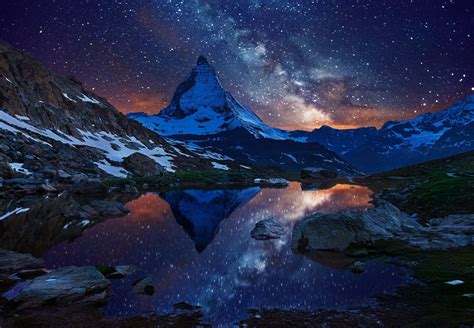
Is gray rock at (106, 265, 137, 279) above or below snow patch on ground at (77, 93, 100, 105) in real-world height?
below

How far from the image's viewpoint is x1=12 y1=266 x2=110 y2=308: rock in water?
12.8 metres

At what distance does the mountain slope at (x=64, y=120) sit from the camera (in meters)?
95.8

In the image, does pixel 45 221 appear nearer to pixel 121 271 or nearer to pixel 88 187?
pixel 121 271

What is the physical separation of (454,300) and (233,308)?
8.60 metres

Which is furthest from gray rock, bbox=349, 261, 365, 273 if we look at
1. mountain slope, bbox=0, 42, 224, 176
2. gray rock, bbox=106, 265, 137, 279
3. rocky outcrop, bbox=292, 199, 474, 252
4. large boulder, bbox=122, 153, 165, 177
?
large boulder, bbox=122, 153, 165, 177

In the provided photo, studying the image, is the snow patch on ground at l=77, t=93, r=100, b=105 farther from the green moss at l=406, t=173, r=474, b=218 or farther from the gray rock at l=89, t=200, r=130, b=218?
the green moss at l=406, t=173, r=474, b=218

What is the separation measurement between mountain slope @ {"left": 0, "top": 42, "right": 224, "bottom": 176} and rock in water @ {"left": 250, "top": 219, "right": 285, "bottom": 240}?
6128 centimetres

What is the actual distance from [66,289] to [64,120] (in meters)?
126

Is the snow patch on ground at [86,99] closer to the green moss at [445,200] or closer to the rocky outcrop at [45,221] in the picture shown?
the rocky outcrop at [45,221]

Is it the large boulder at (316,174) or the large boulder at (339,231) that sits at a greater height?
the large boulder at (316,174)

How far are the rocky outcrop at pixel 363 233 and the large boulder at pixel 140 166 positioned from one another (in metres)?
82.9

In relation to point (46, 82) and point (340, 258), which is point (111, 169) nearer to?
point (46, 82)

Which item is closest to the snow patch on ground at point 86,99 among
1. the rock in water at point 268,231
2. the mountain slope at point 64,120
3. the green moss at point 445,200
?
the mountain slope at point 64,120

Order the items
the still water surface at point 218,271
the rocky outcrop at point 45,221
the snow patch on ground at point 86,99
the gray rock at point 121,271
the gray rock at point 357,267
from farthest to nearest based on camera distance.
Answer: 1. the snow patch on ground at point 86,99
2. the rocky outcrop at point 45,221
3. the gray rock at point 357,267
4. the gray rock at point 121,271
5. the still water surface at point 218,271
